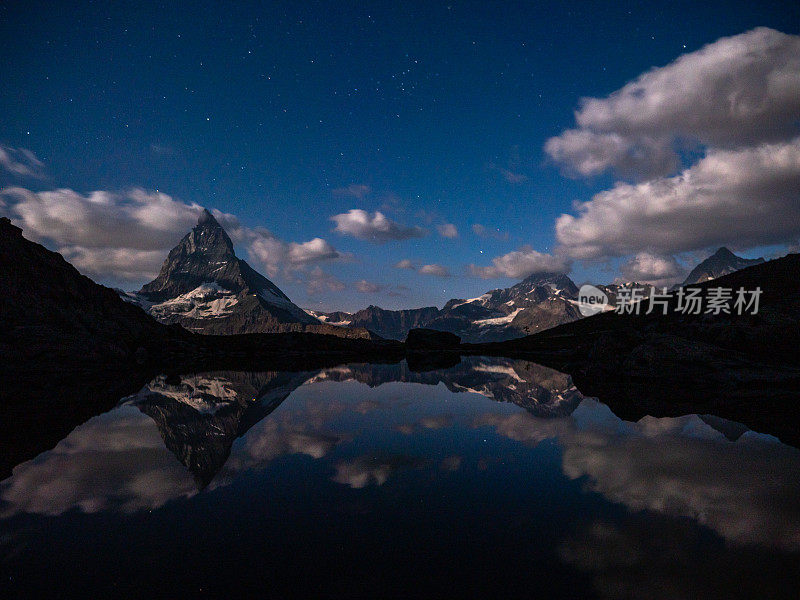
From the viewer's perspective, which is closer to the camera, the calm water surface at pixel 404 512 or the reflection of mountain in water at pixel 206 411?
the calm water surface at pixel 404 512

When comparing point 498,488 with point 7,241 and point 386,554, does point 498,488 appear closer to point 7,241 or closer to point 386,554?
point 386,554

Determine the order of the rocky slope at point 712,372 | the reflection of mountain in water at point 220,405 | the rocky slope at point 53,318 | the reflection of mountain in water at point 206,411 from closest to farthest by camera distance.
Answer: the reflection of mountain in water at point 206,411 < the reflection of mountain in water at point 220,405 < the rocky slope at point 712,372 < the rocky slope at point 53,318

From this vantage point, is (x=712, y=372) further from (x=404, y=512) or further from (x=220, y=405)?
(x=220, y=405)

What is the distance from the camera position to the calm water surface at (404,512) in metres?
6.54

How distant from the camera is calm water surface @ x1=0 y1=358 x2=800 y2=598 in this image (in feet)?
21.5

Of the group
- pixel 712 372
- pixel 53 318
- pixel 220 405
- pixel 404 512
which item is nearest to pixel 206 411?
pixel 220 405

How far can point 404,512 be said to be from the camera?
30.4ft

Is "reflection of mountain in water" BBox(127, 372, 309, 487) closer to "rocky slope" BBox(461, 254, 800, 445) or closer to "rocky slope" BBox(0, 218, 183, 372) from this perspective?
"rocky slope" BBox(461, 254, 800, 445)

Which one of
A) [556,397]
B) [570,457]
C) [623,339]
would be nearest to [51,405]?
[570,457]

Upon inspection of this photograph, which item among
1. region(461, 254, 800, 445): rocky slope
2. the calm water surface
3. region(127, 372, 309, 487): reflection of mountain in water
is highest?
region(461, 254, 800, 445): rocky slope

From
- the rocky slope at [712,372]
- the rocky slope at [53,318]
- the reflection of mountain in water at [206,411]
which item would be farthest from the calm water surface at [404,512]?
the rocky slope at [53,318]

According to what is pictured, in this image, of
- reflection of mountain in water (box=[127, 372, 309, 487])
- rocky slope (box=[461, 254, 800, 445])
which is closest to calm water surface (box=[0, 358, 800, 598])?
reflection of mountain in water (box=[127, 372, 309, 487])

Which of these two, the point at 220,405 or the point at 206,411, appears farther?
the point at 220,405

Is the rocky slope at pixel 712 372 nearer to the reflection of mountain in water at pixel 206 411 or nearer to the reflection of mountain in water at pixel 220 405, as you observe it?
the reflection of mountain in water at pixel 220 405
